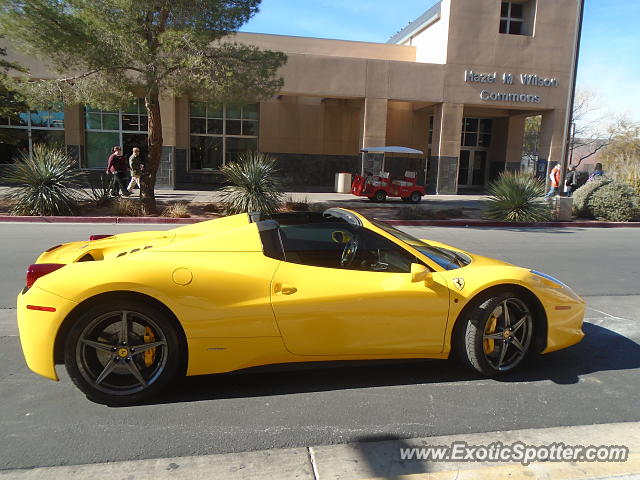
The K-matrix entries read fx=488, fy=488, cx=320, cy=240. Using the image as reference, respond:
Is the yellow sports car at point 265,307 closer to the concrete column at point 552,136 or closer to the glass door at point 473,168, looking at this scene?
the concrete column at point 552,136

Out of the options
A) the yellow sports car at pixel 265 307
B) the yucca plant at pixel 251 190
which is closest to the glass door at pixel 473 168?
the yucca plant at pixel 251 190

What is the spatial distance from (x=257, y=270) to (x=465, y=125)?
30.1 meters

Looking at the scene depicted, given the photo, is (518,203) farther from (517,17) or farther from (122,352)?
(517,17)

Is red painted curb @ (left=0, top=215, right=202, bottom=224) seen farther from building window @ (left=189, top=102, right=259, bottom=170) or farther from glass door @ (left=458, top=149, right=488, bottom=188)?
glass door @ (left=458, top=149, right=488, bottom=188)

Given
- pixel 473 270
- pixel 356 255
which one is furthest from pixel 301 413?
pixel 473 270

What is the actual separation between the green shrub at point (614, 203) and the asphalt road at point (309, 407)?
13.0m

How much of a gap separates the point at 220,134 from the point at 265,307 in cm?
2533

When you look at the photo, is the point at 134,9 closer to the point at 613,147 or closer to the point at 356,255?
the point at 356,255

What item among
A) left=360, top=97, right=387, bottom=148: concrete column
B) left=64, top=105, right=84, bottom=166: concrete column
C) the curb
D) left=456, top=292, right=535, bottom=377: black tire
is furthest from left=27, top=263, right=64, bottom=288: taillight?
left=64, top=105, right=84, bottom=166: concrete column

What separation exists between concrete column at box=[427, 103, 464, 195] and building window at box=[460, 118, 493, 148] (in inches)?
252

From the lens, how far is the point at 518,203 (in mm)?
15516

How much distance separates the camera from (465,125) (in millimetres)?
30891

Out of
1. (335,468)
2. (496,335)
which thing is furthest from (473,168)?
(335,468)

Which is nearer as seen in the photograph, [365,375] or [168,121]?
[365,375]
